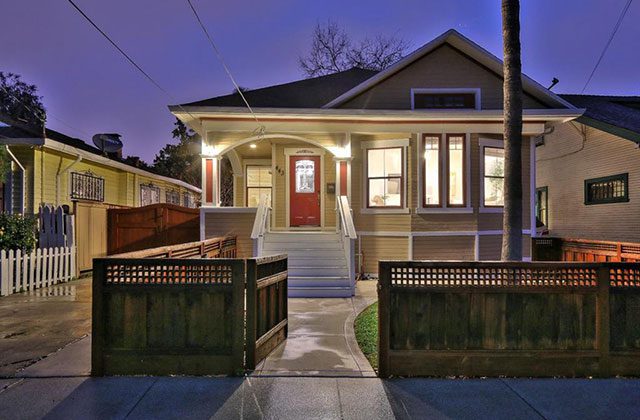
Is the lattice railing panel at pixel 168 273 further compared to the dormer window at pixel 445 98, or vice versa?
the dormer window at pixel 445 98

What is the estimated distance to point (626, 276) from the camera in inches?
188

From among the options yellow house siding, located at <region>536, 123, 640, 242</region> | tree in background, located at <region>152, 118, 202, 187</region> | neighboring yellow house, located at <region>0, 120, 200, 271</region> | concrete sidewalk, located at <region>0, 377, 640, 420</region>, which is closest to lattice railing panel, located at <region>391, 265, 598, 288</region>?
concrete sidewalk, located at <region>0, 377, 640, 420</region>

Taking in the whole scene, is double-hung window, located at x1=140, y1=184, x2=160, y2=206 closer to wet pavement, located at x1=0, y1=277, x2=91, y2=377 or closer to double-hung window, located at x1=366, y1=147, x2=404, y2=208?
wet pavement, located at x1=0, y1=277, x2=91, y2=377

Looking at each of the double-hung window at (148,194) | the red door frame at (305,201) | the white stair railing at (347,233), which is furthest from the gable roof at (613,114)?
the double-hung window at (148,194)

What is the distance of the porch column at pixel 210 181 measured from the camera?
1222 cm

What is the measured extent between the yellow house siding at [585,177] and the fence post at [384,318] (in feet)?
41.7

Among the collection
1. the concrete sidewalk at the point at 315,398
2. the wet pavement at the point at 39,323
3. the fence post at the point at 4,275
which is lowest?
the concrete sidewalk at the point at 315,398

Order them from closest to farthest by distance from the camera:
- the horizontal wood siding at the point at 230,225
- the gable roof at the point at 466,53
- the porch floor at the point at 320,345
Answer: the porch floor at the point at 320,345 < the horizontal wood siding at the point at 230,225 < the gable roof at the point at 466,53

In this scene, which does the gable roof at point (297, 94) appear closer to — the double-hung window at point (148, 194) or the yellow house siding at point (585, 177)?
the yellow house siding at point (585, 177)

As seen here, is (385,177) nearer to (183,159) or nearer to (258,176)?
(258,176)

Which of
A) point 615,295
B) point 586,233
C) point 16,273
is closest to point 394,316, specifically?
point 615,295

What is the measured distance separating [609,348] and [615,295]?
Result: 55 cm

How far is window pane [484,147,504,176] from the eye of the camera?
12.8m

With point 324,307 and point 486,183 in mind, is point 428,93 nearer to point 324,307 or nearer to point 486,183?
point 486,183
